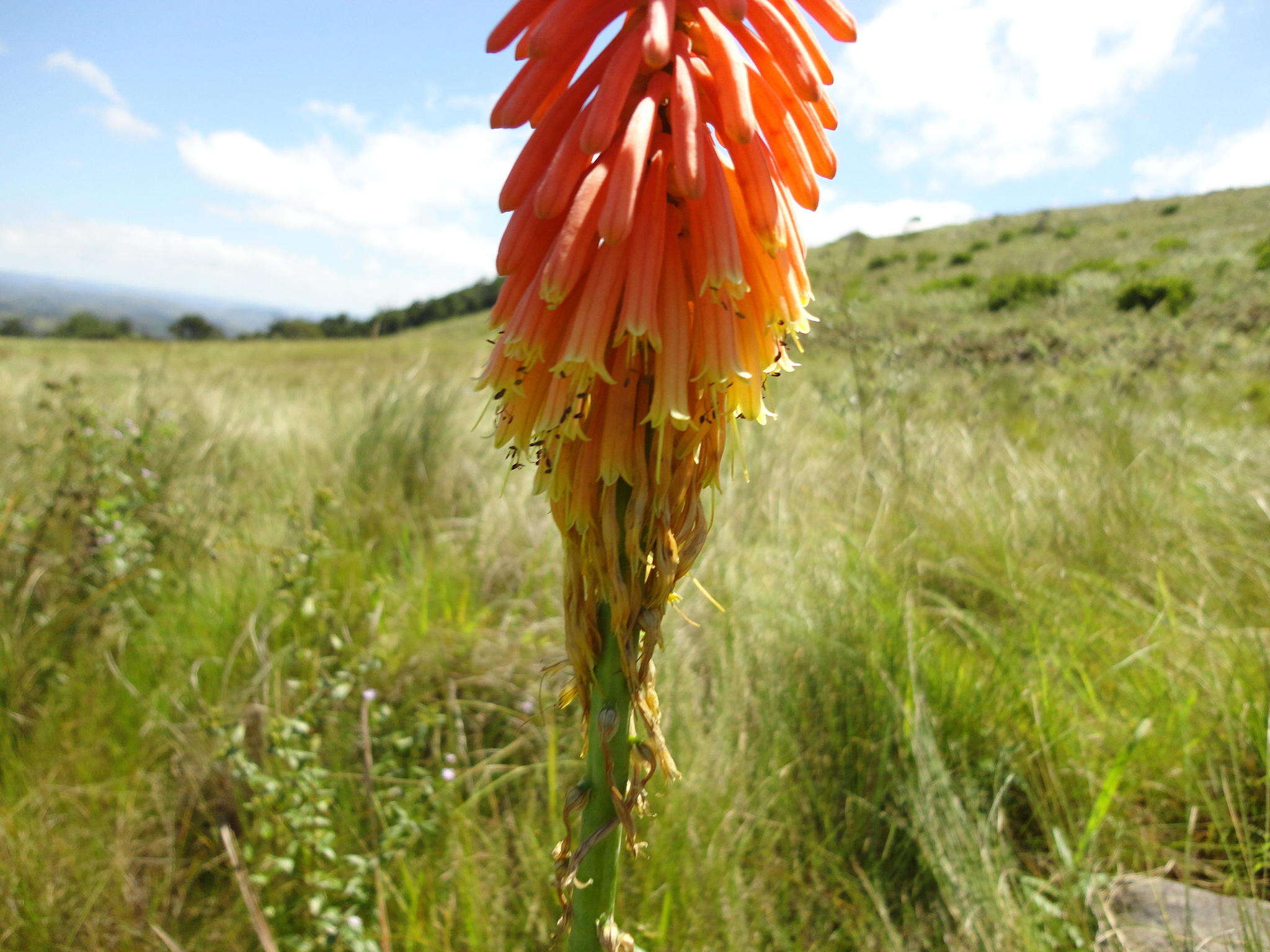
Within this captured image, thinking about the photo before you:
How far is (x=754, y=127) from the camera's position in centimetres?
111

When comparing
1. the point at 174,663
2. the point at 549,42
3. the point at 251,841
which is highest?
the point at 549,42

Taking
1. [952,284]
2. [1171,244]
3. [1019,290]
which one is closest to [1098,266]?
[1171,244]

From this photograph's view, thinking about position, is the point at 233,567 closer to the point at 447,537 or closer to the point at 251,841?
the point at 447,537

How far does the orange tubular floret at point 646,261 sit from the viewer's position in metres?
1.10

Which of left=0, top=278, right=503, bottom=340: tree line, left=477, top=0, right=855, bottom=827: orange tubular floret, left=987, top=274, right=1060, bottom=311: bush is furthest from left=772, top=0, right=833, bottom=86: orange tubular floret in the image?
left=0, top=278, right=503, bottom=340: tree line

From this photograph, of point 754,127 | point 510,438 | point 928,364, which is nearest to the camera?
point 754,127

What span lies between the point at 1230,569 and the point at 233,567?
5.39 meters

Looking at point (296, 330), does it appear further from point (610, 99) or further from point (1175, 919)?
point (1175, 919)

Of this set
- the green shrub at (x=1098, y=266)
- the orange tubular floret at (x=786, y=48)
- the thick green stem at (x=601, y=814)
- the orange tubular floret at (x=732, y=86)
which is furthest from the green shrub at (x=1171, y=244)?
the thick green stem at (x=601, y=814)

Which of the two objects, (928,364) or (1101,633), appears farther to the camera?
(928,364)

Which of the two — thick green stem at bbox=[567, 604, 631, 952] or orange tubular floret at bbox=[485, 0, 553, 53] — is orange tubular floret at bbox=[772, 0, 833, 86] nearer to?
orange tubular floret at bbox=[485, 0, 553, 53]

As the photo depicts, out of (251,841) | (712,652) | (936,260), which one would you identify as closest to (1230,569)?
(712,652)

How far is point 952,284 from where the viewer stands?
17031 millimetres

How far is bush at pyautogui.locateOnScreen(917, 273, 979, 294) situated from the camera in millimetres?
16667
